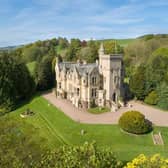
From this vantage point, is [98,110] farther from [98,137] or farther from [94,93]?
[98,137]

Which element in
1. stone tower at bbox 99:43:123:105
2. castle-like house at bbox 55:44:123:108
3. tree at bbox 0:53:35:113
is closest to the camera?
stone tower at bbox 99:43:123:105

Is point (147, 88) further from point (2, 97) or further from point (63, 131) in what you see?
point (2, 97)

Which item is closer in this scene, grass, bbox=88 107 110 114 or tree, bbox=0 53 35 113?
grass, bbox=88 107 110 114

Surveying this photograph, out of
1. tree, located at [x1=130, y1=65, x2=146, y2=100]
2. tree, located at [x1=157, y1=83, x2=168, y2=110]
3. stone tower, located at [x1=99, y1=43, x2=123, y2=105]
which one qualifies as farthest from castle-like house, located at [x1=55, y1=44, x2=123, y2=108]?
tree, located at [x1=157, y1=83, x2=168, y2=110]

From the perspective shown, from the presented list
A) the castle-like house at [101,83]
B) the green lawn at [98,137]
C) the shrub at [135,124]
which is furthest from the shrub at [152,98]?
the shrub at [135,124]

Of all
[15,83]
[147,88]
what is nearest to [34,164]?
[147,88]

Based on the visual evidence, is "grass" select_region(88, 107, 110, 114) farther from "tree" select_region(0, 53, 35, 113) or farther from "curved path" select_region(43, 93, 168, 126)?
"tree" select_region(0, 53, 35, 113)
